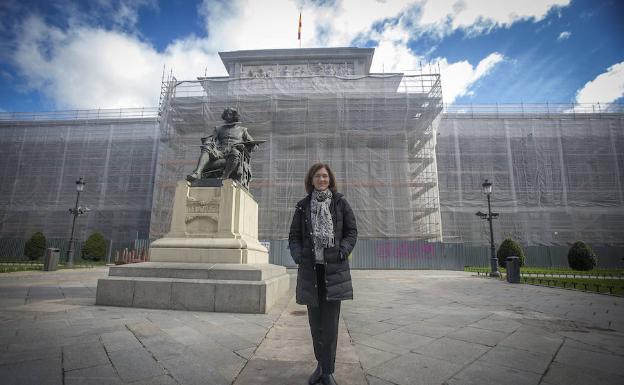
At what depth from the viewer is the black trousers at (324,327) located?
83.3 inches

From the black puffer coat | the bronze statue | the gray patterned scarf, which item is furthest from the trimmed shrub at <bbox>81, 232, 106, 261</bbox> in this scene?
the gray patterned scarf

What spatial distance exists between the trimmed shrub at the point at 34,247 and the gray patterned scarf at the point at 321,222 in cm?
2613

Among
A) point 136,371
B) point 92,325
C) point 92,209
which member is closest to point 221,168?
point 92,325

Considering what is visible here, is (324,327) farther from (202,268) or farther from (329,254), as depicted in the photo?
(202,268)

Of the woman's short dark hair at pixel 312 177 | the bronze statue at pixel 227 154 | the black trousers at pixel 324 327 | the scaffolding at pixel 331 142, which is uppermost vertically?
the scaffolding at pixel 331 142

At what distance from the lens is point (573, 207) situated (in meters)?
22.8

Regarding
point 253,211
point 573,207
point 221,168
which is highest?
point 573,207

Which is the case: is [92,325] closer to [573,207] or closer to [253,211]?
[253,211]

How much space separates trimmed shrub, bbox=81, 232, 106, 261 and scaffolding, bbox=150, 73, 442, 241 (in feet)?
11.9

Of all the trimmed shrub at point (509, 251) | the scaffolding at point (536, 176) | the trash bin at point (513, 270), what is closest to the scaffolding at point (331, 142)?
the scaffolding at point (536, 176)

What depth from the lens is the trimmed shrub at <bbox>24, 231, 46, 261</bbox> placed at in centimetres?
2048

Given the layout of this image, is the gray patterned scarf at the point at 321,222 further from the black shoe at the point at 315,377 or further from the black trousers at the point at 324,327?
the black shoe at the point at 315,377

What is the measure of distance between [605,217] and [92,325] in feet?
103

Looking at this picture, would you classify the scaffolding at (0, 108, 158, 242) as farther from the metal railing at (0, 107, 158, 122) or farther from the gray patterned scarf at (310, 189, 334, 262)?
the gray patterned scarf at (310, 189, 334, 262)
